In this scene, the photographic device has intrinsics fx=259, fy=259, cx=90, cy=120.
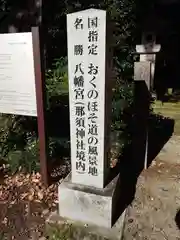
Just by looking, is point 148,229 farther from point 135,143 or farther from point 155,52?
point 155,52

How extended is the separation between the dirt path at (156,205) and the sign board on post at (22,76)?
1.48 meters

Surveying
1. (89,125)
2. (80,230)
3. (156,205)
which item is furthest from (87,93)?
(156,205)

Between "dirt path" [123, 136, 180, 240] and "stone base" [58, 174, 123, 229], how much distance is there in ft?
0.77

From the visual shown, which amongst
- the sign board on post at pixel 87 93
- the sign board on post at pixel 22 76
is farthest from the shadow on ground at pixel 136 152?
the sign board on post at pixel 22 76

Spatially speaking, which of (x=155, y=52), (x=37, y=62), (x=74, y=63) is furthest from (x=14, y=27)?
(x=74, y=63)

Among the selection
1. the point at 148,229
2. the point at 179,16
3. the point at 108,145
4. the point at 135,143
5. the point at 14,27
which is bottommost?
the point at 148,229

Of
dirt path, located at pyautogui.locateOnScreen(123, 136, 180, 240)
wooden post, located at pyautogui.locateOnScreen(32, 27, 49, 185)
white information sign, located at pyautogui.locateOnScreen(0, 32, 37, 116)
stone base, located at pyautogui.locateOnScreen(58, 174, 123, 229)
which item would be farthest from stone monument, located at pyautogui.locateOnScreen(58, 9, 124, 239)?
white information sign, located at pyautogui.locateOnScreen(0, 32, 37, 116)

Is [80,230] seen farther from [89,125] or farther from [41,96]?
[41,96]

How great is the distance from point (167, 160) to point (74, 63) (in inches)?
119

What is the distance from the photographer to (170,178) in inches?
163

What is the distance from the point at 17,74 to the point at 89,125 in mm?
1319

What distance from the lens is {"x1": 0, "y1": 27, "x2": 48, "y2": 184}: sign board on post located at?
3262mm

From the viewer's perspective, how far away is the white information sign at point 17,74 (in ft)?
10.8

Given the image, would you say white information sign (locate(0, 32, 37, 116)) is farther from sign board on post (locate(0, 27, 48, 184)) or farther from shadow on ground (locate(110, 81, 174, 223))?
shadow on ground (locate(110, 81, 174, 223))
